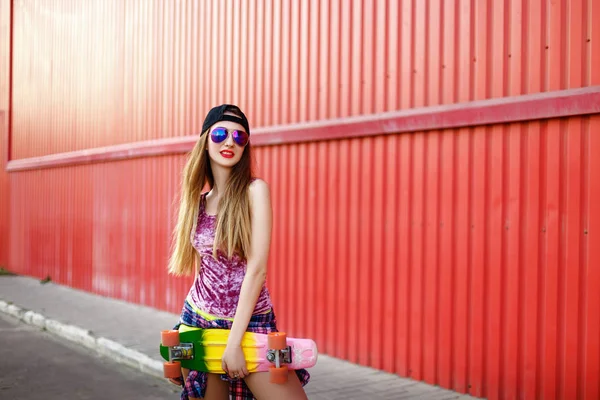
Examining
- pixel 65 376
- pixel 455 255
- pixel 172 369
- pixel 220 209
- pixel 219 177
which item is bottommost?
pixel 65 376

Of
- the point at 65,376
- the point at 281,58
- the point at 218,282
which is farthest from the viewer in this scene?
the point at 281,58

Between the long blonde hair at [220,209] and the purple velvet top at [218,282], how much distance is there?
0.06 metres

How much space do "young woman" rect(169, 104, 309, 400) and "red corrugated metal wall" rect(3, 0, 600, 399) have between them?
2.61 meters

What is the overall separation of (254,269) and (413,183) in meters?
3.37

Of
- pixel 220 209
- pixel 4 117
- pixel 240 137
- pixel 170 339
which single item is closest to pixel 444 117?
pixel 240 137

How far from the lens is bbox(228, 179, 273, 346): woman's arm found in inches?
106

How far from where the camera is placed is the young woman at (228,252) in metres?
2.71

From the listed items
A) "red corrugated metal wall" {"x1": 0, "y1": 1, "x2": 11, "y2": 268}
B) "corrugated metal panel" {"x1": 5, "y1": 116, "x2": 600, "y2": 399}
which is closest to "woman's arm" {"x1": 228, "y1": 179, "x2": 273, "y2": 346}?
"corrugated metal panel" {"x1": 5, "y1": 116, "x2": 600, "y2": 399}

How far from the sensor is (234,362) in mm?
2652

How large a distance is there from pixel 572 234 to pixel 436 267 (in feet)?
3.99

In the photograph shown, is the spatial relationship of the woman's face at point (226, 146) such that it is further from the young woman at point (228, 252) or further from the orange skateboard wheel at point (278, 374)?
the orange skateboard wheel at point (278, 374)

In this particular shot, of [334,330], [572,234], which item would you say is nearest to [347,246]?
[334,330]

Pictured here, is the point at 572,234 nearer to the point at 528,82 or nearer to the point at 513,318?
the point at 513,318

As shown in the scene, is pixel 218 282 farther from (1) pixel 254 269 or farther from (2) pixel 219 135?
(2) pixel 219 135
